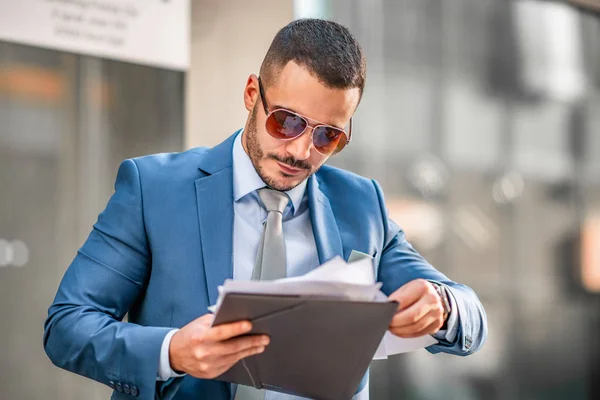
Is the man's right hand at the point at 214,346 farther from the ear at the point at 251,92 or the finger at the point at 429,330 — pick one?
the ear at the point at 251,92

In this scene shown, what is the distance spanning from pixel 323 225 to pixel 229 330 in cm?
63

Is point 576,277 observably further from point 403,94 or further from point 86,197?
point 86,197

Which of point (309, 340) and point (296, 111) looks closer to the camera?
point (309, 340)

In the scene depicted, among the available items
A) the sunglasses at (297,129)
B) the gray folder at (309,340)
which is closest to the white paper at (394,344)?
the gray folder at (309,340)

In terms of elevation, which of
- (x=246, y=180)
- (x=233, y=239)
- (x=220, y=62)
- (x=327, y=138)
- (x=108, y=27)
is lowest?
(x=233, y=239)

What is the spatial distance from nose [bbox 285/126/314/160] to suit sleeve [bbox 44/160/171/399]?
1.24 ft

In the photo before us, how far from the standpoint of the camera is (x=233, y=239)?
6.63 feet

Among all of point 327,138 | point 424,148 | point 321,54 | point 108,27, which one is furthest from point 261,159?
point 424,148

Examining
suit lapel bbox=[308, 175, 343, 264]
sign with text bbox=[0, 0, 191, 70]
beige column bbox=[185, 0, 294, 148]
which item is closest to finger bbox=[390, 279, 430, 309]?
suit lapel bbox=[308, 175, 343, 264]

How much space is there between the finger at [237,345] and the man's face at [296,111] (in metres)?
0.55

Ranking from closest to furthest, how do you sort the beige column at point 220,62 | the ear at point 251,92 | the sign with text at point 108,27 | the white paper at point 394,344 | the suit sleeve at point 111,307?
the suit sleeve at point 111,307 < the white paper at point 394,344 < the ear at point 251,92 < the sign with text at point 108,27 < the beige column at point 220,62

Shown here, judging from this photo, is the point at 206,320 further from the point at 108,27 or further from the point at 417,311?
the point at 108,27

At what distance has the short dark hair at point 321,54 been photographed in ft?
6.47

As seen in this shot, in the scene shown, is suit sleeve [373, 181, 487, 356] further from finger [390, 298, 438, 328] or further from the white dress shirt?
finger [390, 298, 438, 328]
